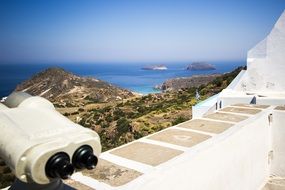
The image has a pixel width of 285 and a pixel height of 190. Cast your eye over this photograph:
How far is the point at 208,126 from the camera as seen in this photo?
706 cm

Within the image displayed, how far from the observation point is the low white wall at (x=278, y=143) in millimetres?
8750

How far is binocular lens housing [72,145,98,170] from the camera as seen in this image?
6.65 ft

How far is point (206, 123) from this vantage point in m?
7.39

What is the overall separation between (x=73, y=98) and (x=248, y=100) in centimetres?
2994

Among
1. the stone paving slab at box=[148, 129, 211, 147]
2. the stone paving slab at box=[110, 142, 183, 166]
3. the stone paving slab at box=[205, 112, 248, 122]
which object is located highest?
the stone paving slab at box=[205, 112, 248, 122]

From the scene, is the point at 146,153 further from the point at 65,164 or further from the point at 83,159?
the point at 65,164

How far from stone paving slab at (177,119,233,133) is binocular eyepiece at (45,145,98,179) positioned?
489 centimetres

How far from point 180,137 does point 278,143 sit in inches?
167

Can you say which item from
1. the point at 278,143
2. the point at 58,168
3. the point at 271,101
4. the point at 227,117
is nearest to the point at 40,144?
the point at 58,168

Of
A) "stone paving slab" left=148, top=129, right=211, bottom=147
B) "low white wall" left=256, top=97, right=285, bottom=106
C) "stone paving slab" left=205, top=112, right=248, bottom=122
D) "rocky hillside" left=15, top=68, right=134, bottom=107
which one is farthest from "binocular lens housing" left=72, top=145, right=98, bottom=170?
"rocky hillside" left=15, top=68, right=134, bottom=107

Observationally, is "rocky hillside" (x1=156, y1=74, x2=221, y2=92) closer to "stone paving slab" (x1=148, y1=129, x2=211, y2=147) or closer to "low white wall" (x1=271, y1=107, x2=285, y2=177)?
"low white wall" (x1=271, y1=107, x2=285, y2=177)

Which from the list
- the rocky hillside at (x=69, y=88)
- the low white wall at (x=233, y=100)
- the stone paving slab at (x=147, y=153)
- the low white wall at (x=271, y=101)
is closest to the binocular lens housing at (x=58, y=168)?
the stone paving slab at (x=147, y=153)

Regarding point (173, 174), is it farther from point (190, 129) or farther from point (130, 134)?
point (130, 134)

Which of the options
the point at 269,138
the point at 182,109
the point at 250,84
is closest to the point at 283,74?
the point at 250,84
